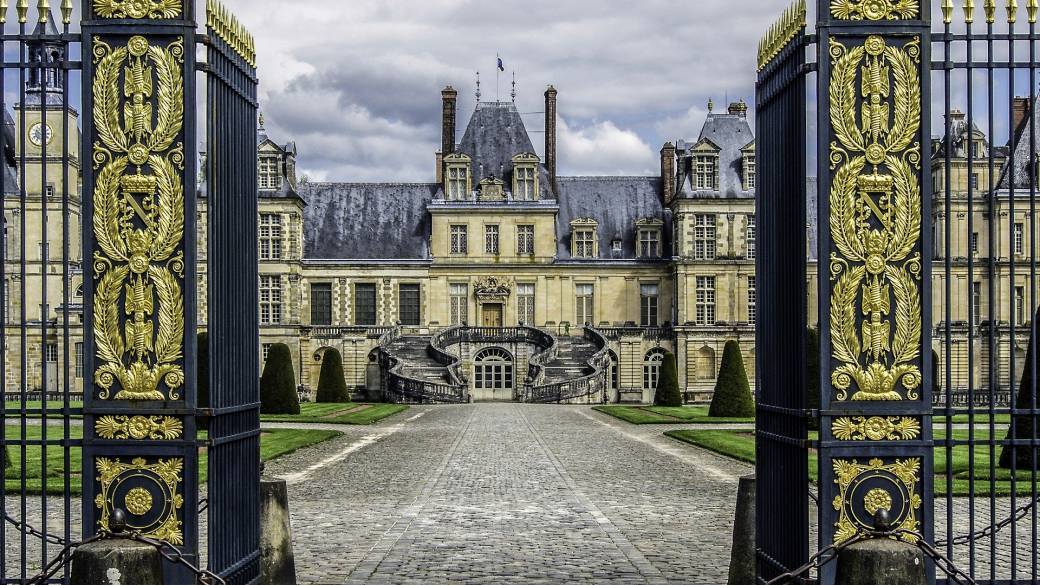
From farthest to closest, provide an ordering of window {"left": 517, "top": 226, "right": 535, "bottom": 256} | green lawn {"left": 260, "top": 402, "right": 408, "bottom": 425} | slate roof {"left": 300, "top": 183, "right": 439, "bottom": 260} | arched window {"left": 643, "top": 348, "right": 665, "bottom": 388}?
slate roof {"left": 300, "top": 183, "right": 439, "bottom": 260}
window {"left": 517, "top": 226, "right": 535, "bottom": 256}
arched window {"left": 643, "top": 348, "right": 665, "bottom": 388}
green lawn {"left": 260, "top": 402, "right": 408, "bottom": 425}

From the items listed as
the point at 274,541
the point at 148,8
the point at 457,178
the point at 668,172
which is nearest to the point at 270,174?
the point at 457,178

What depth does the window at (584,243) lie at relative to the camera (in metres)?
46.5

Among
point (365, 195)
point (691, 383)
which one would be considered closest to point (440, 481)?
point (691, 383)

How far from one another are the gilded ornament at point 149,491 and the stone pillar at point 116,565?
1.21 feet

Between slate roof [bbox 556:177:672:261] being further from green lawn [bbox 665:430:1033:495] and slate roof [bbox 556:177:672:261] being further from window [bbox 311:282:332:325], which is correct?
green lawn [bbox 665:430:1033:495]

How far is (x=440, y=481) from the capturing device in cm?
1363

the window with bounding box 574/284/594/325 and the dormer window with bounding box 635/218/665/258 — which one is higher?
the dormer window with bounding box 635/218/665/258

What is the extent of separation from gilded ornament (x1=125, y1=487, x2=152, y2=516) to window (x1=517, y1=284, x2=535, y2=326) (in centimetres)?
4017

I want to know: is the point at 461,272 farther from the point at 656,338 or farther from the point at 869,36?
the point at 869,36

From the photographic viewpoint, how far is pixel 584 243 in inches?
1831

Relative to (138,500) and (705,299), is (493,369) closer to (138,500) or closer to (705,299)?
(705,299)

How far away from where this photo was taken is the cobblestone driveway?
779 centimetres

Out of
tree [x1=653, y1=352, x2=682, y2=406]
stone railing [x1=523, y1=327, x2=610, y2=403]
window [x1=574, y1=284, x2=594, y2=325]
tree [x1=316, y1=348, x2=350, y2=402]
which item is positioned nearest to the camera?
tree [x1=653, y1=352, x2=682, y2=406]

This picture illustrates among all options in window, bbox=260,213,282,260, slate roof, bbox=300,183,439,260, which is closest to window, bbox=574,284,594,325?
slate roof, bbox=300,183,439,260
